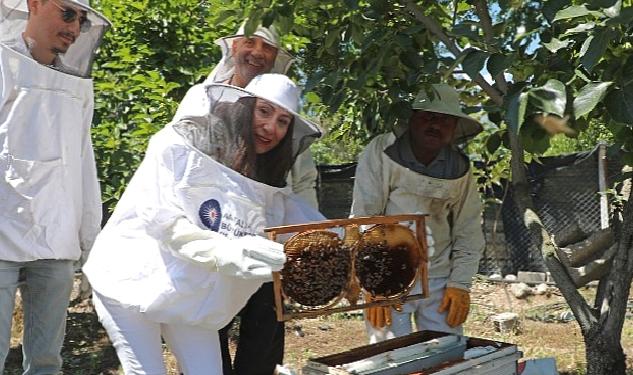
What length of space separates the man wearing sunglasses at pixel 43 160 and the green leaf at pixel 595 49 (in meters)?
1.59

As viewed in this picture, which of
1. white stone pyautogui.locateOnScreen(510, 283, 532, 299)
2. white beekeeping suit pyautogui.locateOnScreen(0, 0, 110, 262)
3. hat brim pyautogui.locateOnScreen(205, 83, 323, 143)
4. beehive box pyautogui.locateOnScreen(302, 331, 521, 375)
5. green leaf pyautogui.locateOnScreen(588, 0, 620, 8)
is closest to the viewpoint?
green leaf pyautogui.locateOnScreen(588, 0, 620, 8)

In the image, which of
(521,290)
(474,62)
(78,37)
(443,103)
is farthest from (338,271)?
(521,290)

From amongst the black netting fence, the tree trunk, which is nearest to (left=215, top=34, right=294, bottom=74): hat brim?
the tree trunk

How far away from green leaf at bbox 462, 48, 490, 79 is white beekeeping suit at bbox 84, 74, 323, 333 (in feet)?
1.74

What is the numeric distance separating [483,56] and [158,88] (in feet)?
7.65

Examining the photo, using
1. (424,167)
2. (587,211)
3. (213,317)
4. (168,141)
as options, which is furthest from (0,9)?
(587,211)

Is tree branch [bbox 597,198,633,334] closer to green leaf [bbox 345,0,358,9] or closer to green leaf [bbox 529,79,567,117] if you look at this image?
green leaf [bbox 529,79,567,117]

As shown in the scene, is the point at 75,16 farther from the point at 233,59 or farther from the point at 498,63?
the point at 498,63

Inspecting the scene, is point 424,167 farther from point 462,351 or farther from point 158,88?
point 158,88

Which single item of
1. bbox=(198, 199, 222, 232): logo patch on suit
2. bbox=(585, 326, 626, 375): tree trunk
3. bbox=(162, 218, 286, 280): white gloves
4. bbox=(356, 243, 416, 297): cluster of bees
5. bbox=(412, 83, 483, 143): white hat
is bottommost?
bbox=(585, 326, 626, 375): tree trunk

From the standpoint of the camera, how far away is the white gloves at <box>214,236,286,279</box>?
190 cm

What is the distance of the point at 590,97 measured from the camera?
167 cm

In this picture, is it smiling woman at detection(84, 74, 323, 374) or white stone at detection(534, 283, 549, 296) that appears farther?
white stone at detection(534, 283, 549, 296)

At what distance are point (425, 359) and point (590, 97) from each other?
2.84ft
